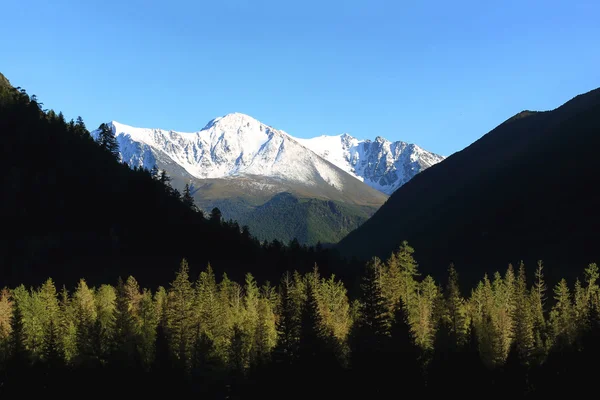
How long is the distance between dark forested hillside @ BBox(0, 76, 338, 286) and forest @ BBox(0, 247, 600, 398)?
70053 millimetres

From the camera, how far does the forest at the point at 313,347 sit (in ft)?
165

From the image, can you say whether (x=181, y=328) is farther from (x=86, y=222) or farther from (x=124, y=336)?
(x=86, y=222)

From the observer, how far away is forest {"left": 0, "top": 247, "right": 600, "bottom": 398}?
5028cm

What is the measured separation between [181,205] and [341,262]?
59.4m

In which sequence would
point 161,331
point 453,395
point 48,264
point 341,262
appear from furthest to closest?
point 341,262 → point 48,264 → point 161,331 → point 453,395

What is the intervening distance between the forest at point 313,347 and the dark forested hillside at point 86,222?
70.1m

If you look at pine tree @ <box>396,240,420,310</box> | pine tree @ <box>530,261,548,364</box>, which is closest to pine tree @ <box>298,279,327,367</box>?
pine tree @ <box>396,240,420,310</box>

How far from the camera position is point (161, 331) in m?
68.3

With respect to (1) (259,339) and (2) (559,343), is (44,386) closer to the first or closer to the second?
(1) (259,339)

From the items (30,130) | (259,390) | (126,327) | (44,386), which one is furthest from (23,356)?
(30,130)

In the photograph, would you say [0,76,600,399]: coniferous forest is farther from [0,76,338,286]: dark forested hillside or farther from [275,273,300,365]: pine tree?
[0,76,338,286]: dark forested hillside

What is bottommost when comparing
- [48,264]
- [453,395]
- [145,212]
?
[453,395]

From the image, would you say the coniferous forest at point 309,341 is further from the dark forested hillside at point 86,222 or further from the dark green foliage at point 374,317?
the dark forested hillside at point 86,222

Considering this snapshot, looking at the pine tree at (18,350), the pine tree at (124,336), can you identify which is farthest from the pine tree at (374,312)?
the pine tree at (18,350)
